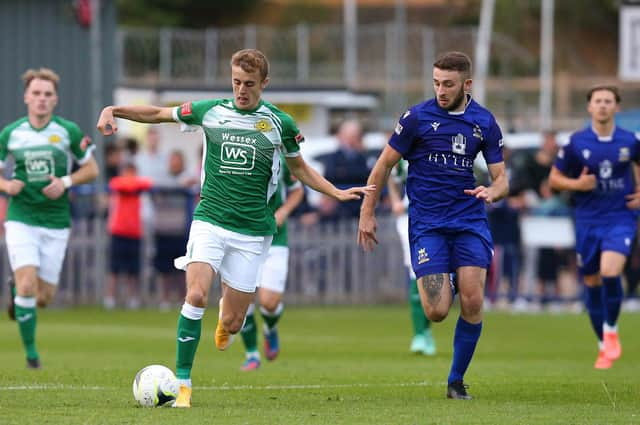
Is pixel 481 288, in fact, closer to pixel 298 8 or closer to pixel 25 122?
A: pixel 25 122

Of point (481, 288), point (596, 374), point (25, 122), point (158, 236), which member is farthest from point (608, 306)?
point (158, 236)

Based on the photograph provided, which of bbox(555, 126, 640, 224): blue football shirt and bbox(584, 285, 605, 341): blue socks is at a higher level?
bbox(555, 126, 640, 224): blue football shirt

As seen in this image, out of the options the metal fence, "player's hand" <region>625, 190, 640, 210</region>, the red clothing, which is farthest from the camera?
the metal fence

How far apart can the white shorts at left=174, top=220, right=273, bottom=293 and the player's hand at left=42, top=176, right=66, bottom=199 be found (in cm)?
333

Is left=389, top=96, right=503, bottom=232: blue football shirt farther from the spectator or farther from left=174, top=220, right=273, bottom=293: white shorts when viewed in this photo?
the spectator

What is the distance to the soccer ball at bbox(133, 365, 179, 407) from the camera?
33.6 feet

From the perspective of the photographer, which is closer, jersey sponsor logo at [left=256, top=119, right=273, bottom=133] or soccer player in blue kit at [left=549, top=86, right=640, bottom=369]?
jersey sponsor logo at [left=256, top=119, right=273, bottom=133]

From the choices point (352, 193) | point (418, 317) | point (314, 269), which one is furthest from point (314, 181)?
point (314, 269)

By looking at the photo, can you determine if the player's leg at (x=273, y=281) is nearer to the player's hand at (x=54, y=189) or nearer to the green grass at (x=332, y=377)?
the green grass at (x=332, y=377)

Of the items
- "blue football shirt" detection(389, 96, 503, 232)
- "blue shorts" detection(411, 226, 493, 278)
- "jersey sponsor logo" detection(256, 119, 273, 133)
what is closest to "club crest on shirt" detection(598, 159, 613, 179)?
"blue football shirt" detection(389, 96, 503, 232)

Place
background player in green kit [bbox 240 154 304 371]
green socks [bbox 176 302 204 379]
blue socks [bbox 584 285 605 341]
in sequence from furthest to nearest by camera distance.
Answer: blue socks [bbox 584 285 605 341], background player in green kit [bbox 240 154 304 371], green socks [bbox 176 302 204 379]

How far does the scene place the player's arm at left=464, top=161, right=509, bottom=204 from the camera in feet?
35.4

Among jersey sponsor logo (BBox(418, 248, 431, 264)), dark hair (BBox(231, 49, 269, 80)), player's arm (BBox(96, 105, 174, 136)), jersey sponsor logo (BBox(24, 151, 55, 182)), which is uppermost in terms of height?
dark hair (BBox(231, 49, 269, 80))

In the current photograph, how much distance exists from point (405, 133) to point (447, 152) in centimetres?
34
